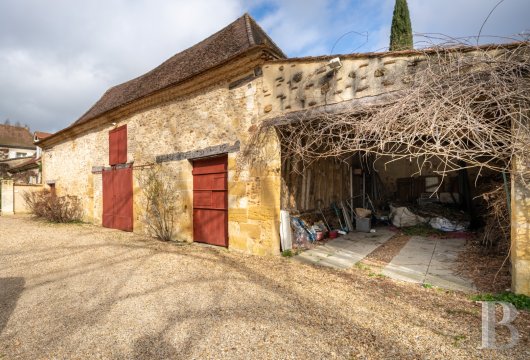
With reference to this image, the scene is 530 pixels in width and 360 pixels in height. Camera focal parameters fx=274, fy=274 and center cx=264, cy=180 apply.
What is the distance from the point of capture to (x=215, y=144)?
6.07 metres

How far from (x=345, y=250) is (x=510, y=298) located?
109 inches

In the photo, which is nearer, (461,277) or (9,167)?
(461,277)

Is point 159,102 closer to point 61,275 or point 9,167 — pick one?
point 61,275

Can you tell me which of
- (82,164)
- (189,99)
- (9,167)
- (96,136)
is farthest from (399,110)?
(9,167)

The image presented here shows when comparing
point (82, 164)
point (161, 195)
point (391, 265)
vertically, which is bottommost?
point (391, 265)

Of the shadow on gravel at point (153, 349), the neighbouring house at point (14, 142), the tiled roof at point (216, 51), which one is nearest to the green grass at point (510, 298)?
the shadow on gravel at point (153, 349)

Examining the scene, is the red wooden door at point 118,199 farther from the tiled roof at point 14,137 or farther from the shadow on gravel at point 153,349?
the tiled roof at point 14,137

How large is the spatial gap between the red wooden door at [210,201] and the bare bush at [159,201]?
0.76 metres

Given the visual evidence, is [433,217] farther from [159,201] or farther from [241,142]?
[159,201]

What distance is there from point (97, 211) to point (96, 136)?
2.67 m

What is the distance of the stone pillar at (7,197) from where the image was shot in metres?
13.3

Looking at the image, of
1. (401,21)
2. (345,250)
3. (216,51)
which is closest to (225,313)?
(345,250)

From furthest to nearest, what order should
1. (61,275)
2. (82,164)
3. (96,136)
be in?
1. (82,164)
2. (96,136)
3. (61,275)

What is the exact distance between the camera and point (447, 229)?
730 cm
